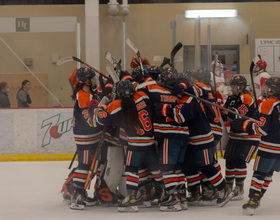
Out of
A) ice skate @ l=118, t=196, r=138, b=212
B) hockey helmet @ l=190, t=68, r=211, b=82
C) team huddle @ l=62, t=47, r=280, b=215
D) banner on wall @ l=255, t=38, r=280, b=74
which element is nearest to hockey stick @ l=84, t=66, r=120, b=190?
team huddle @ l=62, t=47, r=280, b=215

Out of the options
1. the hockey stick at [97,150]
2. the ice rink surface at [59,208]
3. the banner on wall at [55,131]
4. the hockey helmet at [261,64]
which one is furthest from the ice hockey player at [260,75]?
the hockey stick at [97,150]

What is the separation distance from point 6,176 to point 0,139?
1578 mm

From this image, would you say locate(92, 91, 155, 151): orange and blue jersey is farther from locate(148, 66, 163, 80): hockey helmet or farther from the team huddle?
locate(148, 66, 163, 80): hockey helmet

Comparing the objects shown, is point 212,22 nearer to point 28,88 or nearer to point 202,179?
point 28,88

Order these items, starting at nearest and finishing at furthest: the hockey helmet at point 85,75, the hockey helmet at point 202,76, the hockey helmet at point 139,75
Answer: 1. the hockey helmet at point 85,75
2. the hockey helmet at point 139,75
3. the hockey helmet at point 202,76

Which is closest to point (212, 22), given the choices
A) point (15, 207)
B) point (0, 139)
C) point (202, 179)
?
point (0, 139)

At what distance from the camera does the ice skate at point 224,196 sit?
4.93 metres

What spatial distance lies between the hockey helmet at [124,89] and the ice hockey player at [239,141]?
1032 millimetres

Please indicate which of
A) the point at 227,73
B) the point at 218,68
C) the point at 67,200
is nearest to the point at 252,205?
the point at 67,200

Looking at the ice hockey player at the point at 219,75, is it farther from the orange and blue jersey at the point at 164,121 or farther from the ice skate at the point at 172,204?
the ice skate at the point at 172,204

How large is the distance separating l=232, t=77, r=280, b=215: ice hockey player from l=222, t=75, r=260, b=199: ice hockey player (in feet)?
2.10

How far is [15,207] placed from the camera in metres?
5.07

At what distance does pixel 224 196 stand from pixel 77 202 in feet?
3.97

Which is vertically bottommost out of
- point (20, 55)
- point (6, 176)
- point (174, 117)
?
point (6, 176)
